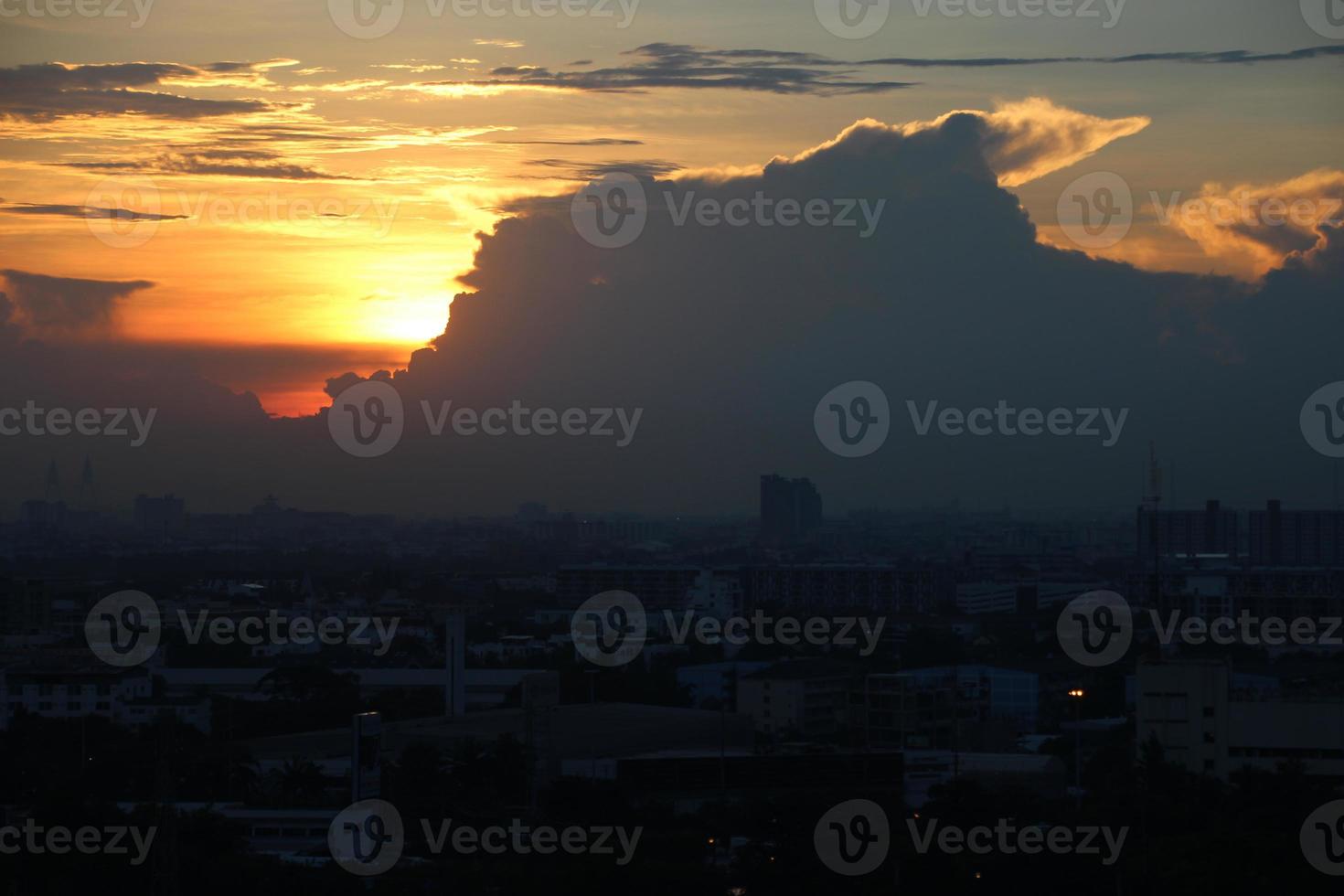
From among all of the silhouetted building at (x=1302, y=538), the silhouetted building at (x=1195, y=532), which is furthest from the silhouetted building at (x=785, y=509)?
the silhouetted building at (x=1302, y=538)

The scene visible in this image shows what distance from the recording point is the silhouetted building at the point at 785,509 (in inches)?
2697

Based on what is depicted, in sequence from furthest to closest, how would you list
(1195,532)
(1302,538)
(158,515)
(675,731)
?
(158,515) < (1195,532) < (1302,538) < (675,731)

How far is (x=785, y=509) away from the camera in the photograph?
68.8 metres

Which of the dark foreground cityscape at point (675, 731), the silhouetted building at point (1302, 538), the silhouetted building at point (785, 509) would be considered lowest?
the dark foreground cityscape at point (675, 731)

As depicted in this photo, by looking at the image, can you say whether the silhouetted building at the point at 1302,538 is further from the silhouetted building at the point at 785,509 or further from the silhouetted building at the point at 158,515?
the silhouetted building at the point at 158,515

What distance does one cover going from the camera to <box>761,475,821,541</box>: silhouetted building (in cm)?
6850

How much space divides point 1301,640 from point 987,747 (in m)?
14.4

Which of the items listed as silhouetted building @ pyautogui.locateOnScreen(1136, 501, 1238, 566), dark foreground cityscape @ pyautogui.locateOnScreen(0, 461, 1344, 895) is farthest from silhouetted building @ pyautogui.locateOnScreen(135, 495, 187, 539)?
silhouetted building @ pyautogui.locateOnScreen(1136, 501, 1238, 566)

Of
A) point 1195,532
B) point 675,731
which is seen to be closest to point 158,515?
point 1195,532

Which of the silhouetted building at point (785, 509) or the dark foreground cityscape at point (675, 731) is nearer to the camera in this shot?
the dark foreground cityscape at point (675, 731)

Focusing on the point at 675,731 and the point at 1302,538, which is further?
the point at 1302,538

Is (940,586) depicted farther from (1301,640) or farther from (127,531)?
(127,531)

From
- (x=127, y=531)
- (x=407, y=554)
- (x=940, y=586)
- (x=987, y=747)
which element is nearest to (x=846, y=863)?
(x=987, y=747)

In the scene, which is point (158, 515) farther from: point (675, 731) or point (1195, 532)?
point (675, 731)
